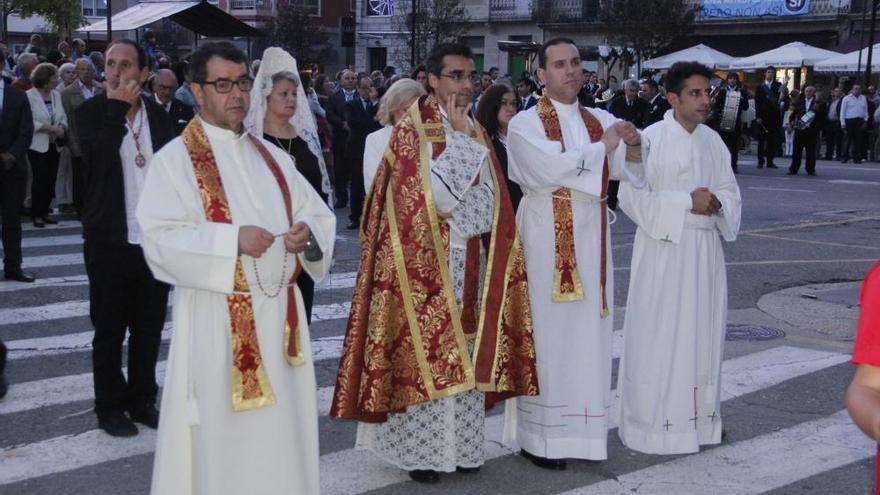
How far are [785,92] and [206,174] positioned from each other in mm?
28137

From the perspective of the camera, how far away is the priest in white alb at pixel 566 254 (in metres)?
5.59

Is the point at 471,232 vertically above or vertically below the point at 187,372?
above

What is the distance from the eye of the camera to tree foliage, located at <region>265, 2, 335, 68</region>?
159 ft

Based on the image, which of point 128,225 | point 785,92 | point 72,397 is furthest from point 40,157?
point 785,92

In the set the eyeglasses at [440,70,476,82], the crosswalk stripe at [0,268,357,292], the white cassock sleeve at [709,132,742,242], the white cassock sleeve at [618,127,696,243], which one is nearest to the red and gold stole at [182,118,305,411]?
the eyeglasses at [440,70,476,82]

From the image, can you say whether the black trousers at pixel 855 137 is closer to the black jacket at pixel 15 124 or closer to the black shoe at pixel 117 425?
the black jacket at pixel 15 124

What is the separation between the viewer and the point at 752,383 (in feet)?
23.8

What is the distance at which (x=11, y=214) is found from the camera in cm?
995

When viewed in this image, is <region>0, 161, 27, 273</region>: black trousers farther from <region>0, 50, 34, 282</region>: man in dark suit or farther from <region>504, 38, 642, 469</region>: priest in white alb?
<region>504, 38, 642, 469</region>: priest in white alb

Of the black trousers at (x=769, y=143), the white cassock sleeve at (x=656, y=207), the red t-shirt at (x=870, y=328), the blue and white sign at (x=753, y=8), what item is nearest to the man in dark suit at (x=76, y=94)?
the white cassock sleeve at (x=656, y=207)

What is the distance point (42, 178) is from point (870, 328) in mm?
12092

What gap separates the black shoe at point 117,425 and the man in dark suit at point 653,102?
11385 mm

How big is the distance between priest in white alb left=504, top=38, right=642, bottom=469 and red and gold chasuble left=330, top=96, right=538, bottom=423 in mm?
373

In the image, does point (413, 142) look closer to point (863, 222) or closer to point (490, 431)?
point (490, 431)
